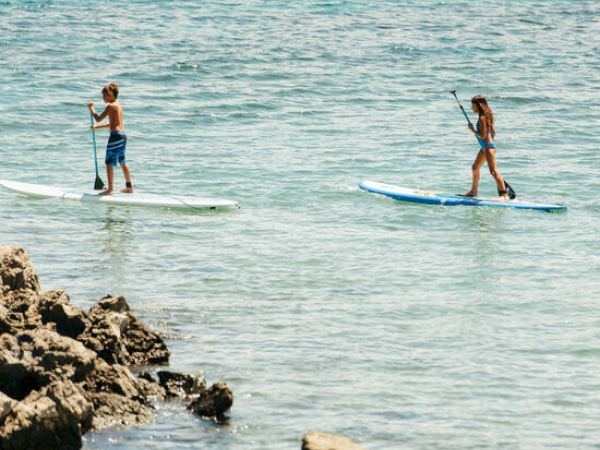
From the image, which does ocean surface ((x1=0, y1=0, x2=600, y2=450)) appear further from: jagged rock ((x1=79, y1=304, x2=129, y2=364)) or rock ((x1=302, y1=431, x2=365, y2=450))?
rock ((x1=302, y1=431, x2=365, y2=450))

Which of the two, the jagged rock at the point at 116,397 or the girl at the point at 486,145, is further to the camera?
the girl at the point at 486,145

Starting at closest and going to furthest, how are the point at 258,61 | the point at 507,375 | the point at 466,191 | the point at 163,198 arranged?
the point at 507,375, the point at 163,198, the point at 466,191, the point at 258,61

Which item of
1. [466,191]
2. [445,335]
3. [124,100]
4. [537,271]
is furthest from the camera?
[124,100]

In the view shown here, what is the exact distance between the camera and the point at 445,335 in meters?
12.9

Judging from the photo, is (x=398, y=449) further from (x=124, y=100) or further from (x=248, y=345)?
(x=124, y=100)

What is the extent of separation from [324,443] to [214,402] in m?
1.74

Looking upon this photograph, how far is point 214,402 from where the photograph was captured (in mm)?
10219

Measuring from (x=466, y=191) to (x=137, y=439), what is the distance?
12.7m

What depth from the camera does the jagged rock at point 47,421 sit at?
8.97 m

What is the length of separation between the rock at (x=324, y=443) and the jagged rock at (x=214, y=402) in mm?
1567

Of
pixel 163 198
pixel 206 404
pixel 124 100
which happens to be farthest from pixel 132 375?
pixel 124 100

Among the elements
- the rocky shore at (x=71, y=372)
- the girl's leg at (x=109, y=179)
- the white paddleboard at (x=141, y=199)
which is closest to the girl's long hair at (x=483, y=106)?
the white paddleboard at (x=141, y=199)

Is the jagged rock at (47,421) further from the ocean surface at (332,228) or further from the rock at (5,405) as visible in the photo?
the ocean surface at (332,228)

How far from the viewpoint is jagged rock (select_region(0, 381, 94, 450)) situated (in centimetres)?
897
